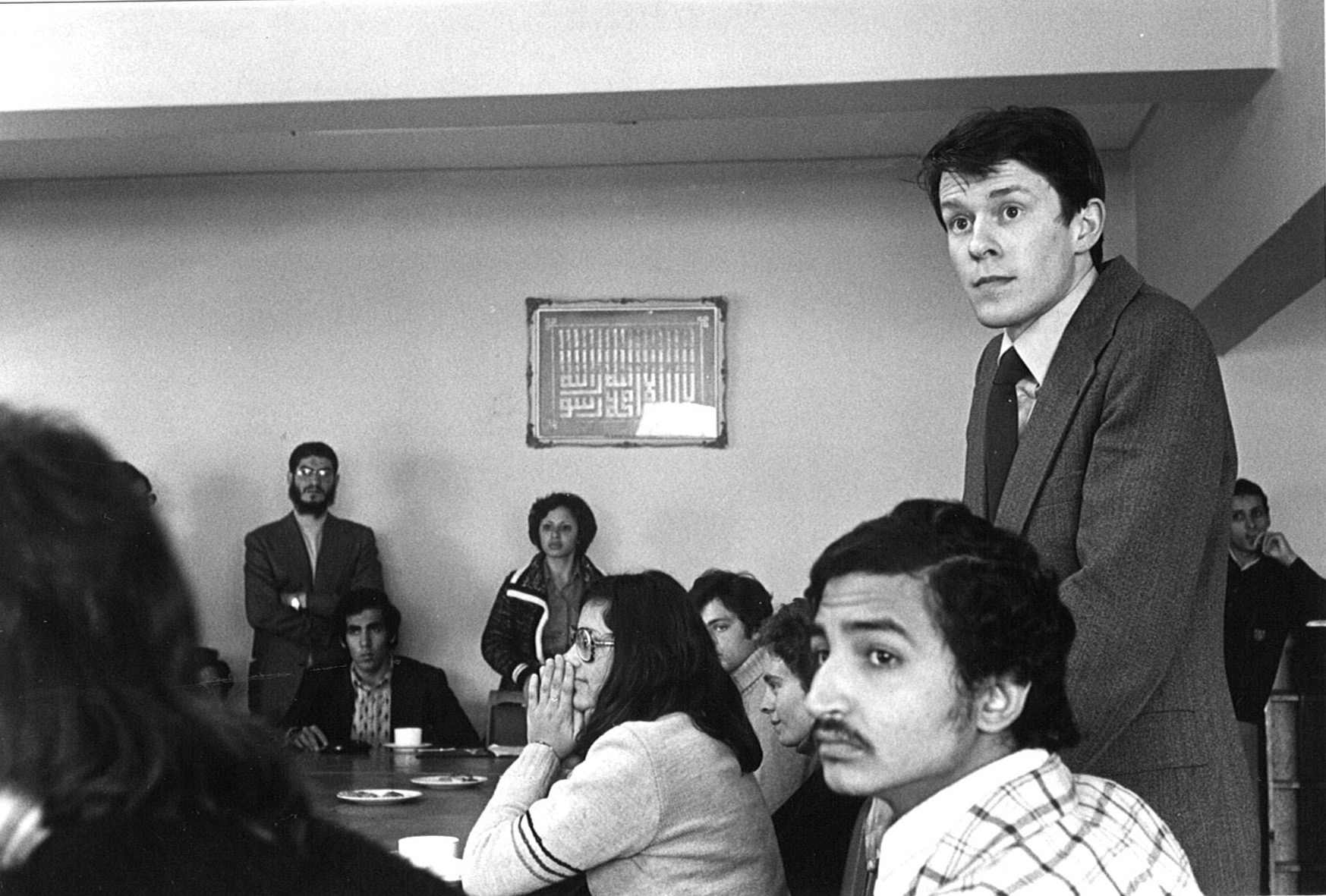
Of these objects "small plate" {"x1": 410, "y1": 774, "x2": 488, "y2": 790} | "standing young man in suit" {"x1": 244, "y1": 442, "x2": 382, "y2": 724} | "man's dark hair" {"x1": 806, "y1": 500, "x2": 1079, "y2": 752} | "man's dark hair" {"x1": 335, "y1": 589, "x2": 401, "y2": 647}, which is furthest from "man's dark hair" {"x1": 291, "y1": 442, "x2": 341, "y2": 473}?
"man's dark hair" {"x1": 806, "y1": 500, "x2": 1079, "y2": 752}

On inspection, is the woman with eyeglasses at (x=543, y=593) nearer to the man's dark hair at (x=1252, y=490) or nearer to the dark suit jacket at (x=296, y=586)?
the dark suit jacket at (x=296, y=586)

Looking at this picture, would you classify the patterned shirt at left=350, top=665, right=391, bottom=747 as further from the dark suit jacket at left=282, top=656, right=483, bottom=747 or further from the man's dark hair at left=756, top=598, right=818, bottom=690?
the man's dark hair at left=756, top=598, right=818, bottom=690

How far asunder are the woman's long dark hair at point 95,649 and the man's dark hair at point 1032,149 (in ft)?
2.50

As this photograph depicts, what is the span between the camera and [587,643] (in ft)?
6.41

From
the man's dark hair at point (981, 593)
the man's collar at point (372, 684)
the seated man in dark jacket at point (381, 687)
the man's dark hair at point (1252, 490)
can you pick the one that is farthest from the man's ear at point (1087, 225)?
the man's dark hair at point (1252, 490)

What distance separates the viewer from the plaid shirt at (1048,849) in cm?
90

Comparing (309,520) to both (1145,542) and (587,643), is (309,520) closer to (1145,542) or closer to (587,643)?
(587,643)

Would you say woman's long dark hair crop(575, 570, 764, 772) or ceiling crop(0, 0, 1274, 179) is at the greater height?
ceiling crop(0, 0, 1274, 179)

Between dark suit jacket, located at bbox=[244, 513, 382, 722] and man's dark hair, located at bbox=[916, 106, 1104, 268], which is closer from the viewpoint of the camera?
man's dark hair, located at bbox=[916, 106, 1104, 268]

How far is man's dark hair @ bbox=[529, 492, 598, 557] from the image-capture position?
4613 millimetres

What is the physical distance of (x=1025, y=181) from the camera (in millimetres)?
1246

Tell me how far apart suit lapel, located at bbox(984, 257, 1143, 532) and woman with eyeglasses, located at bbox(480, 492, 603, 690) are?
2598 mm

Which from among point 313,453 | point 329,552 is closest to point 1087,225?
point 329,552

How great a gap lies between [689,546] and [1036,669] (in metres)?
3.53
